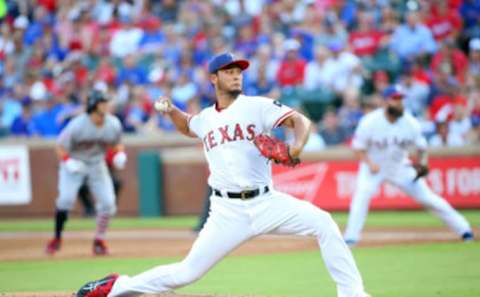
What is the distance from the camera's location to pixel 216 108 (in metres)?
7.89

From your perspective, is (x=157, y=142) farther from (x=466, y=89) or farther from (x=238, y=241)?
(x=238, y=241)

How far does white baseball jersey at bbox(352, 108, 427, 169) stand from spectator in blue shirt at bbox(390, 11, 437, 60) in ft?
20.4

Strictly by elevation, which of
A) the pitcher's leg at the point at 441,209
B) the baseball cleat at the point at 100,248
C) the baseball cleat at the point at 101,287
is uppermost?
the baseball cleat at the point at 101,287

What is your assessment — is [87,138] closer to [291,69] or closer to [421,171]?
[421,171]

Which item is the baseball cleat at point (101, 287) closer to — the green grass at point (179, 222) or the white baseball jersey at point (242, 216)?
the white baseball jersey at point (242, 216)

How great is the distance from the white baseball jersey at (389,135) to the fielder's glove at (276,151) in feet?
20.3

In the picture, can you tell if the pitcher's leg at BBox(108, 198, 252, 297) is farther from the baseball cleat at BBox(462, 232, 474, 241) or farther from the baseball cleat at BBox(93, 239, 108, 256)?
the baseball cleat at BBox(462, 232, 474, 241)

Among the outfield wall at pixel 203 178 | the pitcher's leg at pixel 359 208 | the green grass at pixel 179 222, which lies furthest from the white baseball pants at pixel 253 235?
the outfield wall at pixel 203 178

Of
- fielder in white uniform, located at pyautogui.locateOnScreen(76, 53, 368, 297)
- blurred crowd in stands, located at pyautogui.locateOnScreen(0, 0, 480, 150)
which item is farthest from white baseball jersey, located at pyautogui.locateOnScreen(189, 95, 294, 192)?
blurred crowd in stands, located at pyautogui.locateOnScreen(0, 0, 480, 150)

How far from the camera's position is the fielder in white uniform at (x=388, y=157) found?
13227 mm

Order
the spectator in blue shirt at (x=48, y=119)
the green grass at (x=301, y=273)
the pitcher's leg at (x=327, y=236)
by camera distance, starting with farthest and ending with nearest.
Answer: the spectator in blue shirt at (x=48, y=119) < the green grass at (x=301, y=273) < the pitcher's leg at (x=327, y=236)

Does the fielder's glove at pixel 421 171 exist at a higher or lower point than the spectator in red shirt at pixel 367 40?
lower

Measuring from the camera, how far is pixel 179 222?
59.9 feet

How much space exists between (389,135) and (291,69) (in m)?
6.59
